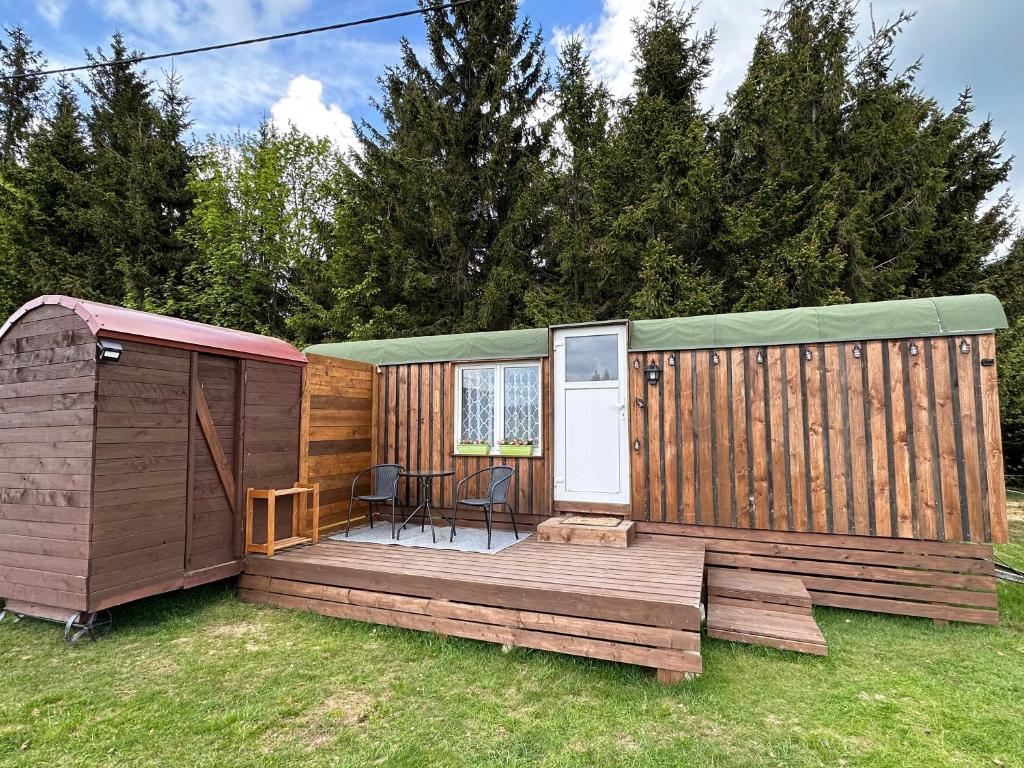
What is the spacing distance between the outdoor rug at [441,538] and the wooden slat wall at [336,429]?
380 mm

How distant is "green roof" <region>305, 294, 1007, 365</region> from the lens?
3984 mm

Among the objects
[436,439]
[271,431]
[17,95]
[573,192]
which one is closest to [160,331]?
[271,431]

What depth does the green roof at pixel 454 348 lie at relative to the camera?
216 inches

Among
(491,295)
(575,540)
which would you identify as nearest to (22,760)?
(575,540)

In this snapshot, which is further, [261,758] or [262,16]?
[262,16]

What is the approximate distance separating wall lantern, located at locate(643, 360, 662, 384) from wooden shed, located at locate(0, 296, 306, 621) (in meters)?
3.66

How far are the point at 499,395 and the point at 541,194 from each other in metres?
6.71

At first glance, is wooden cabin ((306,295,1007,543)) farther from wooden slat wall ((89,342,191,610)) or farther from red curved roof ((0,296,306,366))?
wooden slat wall ((89,342,191,610))

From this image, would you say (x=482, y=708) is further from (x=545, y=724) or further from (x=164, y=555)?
(x=164, y=555)

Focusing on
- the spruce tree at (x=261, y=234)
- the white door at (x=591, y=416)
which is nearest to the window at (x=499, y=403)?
the white door at (x=591, y=416)

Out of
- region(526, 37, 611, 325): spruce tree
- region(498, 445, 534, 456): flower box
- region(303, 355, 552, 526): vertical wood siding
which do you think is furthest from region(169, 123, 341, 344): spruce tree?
region(498, 445, 534, 456): flower box

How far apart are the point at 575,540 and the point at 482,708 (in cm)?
215

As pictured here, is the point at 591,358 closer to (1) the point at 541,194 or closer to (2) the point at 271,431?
(2) the point at 271,431

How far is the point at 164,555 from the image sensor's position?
374 centimetres
